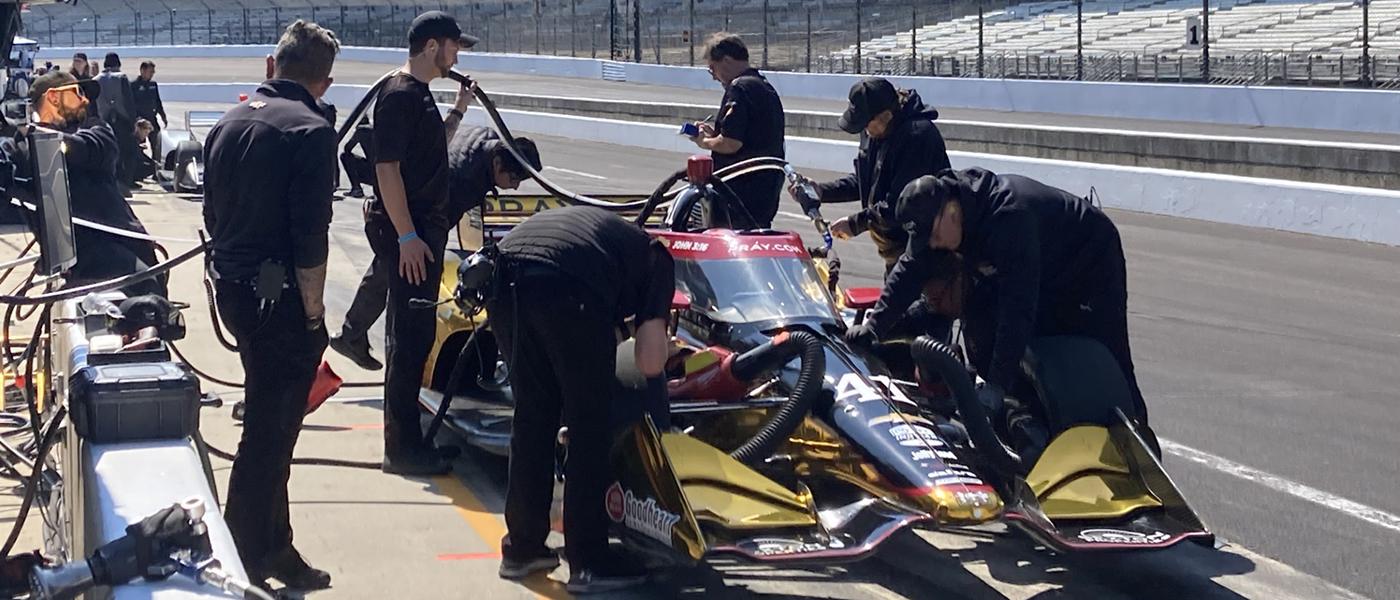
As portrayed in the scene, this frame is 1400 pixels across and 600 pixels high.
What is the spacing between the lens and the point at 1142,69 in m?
38.9

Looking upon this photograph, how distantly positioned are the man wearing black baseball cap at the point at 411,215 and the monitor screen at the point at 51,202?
1.41 meters

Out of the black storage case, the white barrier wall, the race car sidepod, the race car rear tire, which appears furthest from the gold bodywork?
the white barrier wall

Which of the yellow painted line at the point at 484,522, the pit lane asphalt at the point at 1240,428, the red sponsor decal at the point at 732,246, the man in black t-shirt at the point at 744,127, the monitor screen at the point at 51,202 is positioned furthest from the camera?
the man in black t-shirt at the point at 744,127

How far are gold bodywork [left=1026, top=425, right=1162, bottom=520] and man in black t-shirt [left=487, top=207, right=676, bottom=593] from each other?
1442 millimetres

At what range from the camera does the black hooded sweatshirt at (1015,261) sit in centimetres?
630

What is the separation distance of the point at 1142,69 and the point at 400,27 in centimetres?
3651

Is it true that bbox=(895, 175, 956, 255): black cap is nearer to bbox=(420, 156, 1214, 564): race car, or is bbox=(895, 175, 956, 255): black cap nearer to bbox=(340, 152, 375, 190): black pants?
bbox=(420, 156, 1214, 564): race car

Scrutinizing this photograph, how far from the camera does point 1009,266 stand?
6293 mm

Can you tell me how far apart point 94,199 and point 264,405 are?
144 inches

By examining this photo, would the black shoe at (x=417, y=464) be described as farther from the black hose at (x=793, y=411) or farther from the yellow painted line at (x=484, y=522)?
the black hose at (x=793, y=411)

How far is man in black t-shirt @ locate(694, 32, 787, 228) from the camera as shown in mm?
9312

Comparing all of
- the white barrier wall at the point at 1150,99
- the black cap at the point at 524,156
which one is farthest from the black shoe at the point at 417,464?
the white barrier wall at the point at 1150,99

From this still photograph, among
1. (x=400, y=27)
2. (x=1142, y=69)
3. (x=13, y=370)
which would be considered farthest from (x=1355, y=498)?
(x=400, y=27)

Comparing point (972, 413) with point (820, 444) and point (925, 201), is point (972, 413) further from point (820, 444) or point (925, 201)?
point (925, 201)
